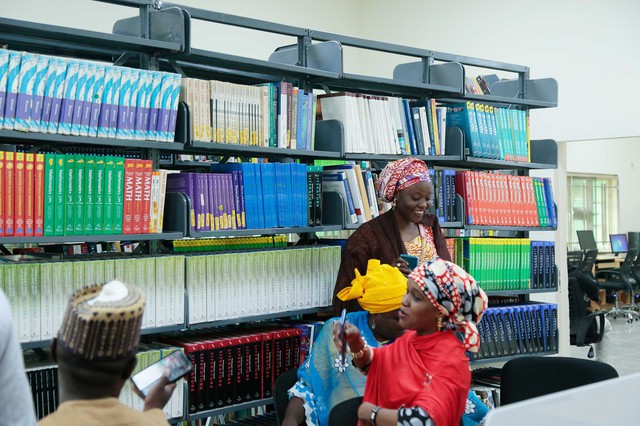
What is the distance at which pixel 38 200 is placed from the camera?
3.15 metres

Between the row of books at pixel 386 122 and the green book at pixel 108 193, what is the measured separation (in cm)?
135

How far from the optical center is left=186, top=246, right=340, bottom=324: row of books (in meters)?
3.66

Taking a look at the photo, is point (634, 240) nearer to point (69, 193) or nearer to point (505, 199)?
point (505, 199)

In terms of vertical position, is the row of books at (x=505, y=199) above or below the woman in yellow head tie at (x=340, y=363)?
above

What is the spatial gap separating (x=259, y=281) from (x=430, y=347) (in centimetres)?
140

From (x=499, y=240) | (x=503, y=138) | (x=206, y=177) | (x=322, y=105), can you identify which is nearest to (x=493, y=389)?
(x=499, y=240)

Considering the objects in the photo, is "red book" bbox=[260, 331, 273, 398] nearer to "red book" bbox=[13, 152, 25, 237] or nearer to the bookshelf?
the bookshelf

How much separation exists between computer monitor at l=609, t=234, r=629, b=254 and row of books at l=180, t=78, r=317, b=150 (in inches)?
411

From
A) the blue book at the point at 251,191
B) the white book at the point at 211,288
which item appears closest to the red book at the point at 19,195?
the white book at the point at 211,288

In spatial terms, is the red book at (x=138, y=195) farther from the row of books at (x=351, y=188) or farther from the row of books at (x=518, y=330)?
the row of books at (x=518, y=330)

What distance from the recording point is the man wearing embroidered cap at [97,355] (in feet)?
4.69

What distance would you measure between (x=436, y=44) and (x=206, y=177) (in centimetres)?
596

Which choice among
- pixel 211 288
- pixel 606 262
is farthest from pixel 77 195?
pixel 606 262

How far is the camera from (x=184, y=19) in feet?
11.4
